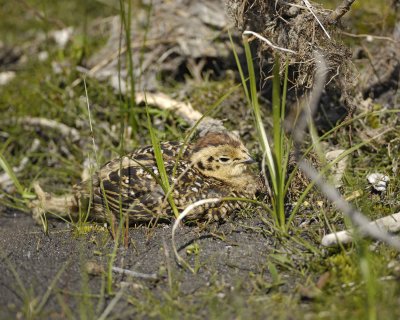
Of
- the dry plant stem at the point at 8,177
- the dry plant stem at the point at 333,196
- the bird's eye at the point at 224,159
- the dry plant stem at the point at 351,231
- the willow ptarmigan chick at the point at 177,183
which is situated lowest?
the dry plant stem at the point at 8,177

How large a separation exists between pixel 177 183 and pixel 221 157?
1.40ft

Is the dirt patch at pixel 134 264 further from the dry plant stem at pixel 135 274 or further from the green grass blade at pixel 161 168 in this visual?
the green grass blade at pixel 161 168

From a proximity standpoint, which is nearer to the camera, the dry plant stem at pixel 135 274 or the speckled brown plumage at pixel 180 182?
the dry plant stem at pixel 135 274

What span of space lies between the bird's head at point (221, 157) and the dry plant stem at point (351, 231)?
1116 mm

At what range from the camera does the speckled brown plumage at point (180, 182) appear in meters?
4.13

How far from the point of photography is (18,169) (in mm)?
5438

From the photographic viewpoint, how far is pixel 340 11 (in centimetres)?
412

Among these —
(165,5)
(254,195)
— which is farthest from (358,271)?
(165,5)

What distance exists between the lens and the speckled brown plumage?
4.13 metres

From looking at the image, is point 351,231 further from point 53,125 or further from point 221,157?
point 53,125

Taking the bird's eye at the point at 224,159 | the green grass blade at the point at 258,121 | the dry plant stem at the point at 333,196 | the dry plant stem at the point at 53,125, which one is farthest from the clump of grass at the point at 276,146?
the dry plant stem at the point at 53,125

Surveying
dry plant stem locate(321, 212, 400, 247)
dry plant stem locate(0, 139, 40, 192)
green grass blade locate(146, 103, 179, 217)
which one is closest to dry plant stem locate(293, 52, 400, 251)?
dry plant stem locate(321, 212, 400, 247)

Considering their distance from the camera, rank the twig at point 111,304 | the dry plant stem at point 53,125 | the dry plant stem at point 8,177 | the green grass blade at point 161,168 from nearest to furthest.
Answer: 1. the twig at point 111,304
2. the green grass blade at point 161,168
3. the dry plant stem at point 8,177
4. the dry plant stem at point 53,125

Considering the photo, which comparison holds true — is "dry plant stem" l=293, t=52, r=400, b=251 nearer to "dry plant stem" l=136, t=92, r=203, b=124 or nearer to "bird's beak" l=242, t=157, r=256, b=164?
"bird's beak" l=242, t=157, r=256, b=164
